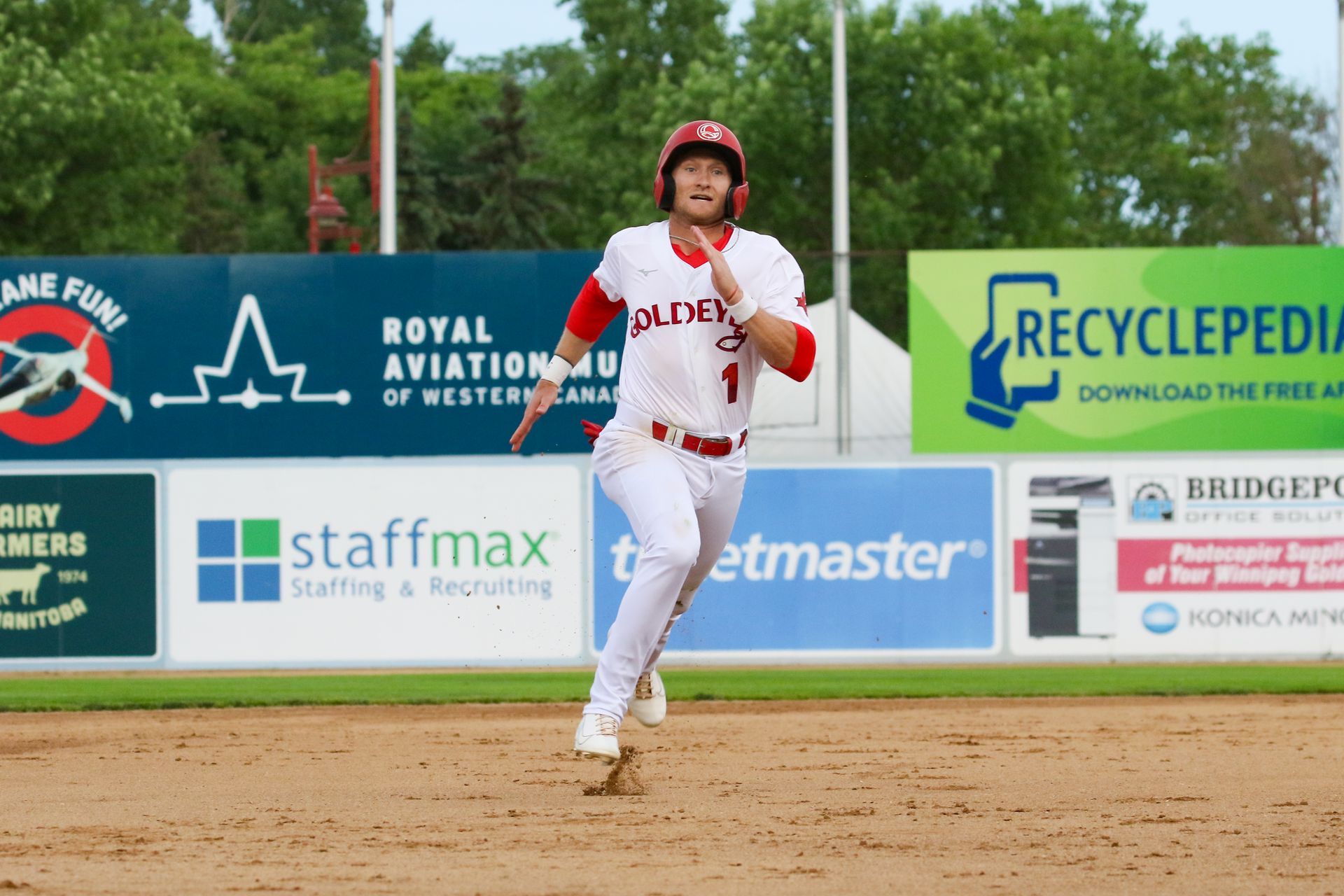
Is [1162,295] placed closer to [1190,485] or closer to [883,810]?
[1190,485]

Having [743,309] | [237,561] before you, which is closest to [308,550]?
[237,561]

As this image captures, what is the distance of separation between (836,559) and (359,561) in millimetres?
3581

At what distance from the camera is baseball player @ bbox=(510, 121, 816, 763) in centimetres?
626

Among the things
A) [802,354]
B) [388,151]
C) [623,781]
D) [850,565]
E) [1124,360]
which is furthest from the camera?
[388,151]

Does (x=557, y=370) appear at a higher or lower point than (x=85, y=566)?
higher

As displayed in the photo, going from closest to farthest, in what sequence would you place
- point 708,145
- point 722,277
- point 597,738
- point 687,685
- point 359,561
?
point 722,277 → point 597,738 → point 708,145 → point 687,685 → point 359,561

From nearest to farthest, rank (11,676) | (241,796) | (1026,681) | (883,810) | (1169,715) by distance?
(883,810) < (241,796) < (1169,715) < (1026,681) < (11,676)

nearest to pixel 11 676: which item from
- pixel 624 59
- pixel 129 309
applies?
pixel 129 309

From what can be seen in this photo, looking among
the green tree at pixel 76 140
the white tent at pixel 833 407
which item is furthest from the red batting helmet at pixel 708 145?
the green tree at pixel 76 140

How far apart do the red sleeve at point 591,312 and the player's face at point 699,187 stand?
57 centimetres

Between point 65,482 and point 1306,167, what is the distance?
51782 millimetres

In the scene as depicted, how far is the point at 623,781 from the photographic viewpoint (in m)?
6.70

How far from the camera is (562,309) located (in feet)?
47.8

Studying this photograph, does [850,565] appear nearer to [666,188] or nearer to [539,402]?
[539,402]
